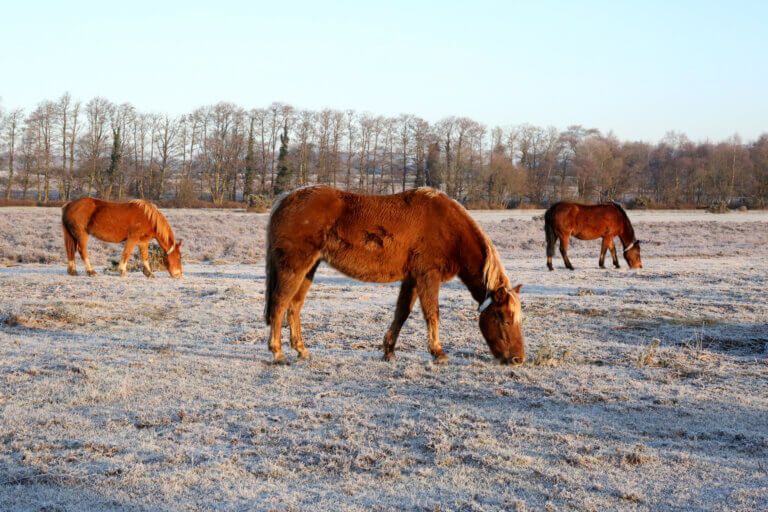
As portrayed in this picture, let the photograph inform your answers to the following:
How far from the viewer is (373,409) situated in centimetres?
510

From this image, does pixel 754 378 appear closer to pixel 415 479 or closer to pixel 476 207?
pixel 415 479

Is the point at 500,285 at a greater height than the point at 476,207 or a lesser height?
lesser

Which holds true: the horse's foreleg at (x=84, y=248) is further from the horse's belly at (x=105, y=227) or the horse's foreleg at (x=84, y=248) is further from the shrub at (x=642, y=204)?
the shrub at (x=642, y=204)

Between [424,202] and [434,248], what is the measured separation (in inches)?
23.6

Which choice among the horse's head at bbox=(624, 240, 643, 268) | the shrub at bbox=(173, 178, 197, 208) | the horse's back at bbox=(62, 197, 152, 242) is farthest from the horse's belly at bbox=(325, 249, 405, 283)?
the shrub at bbox=(173, 178, 197, 208)

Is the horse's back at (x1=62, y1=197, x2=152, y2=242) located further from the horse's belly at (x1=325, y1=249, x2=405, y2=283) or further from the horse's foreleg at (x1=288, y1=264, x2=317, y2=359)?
the horse's belly at (x1=325, y1=249, x2=405, y2=283)

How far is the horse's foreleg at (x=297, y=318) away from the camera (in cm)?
689

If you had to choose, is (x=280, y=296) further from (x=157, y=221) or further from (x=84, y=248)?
(x=84, y=248)

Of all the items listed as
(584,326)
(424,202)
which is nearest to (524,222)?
(584,326)

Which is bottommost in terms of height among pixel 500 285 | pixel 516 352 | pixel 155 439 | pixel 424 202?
pixel 155 439

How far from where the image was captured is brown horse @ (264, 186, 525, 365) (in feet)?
21.7

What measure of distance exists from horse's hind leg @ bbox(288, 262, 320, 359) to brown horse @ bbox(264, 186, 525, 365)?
0.60ft

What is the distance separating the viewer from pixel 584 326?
A: 8883 millimetres

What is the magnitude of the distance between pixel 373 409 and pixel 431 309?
74.3 inches
